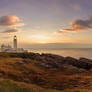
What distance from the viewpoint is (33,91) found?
329 inches

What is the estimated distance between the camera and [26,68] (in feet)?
67.8

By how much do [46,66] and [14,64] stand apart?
5.40 m

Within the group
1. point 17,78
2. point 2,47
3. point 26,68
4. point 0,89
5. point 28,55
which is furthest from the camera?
point 2,47

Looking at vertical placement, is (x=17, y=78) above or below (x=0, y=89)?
below

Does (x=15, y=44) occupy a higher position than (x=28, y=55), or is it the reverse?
(x=15, y=44)

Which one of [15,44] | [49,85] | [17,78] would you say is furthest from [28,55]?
[49,85]

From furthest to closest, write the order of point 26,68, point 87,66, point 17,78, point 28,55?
point 28,55, point 87,66, point 26,68, point 17,78

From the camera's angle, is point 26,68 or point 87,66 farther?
point 87,66

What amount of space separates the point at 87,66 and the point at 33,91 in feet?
65.7

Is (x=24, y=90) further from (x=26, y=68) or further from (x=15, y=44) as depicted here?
(x=15, y=44)

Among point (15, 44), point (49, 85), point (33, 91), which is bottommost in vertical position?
point (49, 85)

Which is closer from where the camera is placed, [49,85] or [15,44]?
[49,85]

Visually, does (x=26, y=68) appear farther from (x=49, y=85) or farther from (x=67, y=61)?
(x=67, y=61)

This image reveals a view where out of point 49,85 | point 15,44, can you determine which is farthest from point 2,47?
point 49,85
